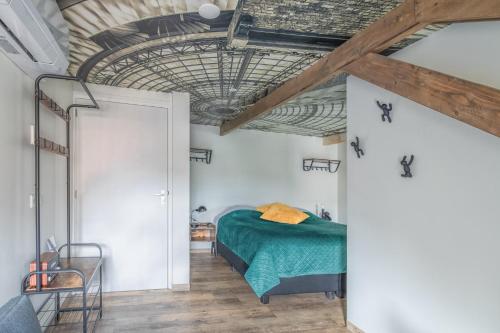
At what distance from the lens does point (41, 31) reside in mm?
1622

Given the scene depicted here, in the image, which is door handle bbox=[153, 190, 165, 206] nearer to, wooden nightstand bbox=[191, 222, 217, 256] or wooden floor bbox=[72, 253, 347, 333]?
wooden floor bbox=[72, 253, 347, 333]

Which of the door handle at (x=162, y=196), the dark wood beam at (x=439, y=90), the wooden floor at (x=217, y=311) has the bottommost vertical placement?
the wooden floor at (x=217, y=311)

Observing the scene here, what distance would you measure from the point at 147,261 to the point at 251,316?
4.41 ft

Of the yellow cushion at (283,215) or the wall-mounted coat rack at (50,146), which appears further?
the yellow cushion at (283,215)

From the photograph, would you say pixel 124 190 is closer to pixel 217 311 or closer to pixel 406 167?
pixel 217 311

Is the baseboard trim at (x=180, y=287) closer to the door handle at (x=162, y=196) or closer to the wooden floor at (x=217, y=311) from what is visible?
the wooden floor at (x=217, y=311)

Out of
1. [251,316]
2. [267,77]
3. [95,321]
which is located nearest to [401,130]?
[267,77]

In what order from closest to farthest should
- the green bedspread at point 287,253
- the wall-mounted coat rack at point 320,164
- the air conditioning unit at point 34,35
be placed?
1. the air conditioning unit at point 34,35
2. the green bedspread at point 287,253
3. the wall-mounted coat rack at point 320,164

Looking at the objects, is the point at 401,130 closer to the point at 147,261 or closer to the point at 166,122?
the point at 166,122

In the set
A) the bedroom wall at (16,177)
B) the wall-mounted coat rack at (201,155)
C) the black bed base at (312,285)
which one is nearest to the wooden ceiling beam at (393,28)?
the black bed base at (312,285)

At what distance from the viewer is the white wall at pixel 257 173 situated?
562cm

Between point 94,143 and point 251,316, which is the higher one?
point 94,143

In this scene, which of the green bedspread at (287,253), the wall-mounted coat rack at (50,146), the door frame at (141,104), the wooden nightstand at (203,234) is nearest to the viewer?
the wall-mounted coat rack at (50,146)

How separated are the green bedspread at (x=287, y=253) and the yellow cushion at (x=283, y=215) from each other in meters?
0.54
